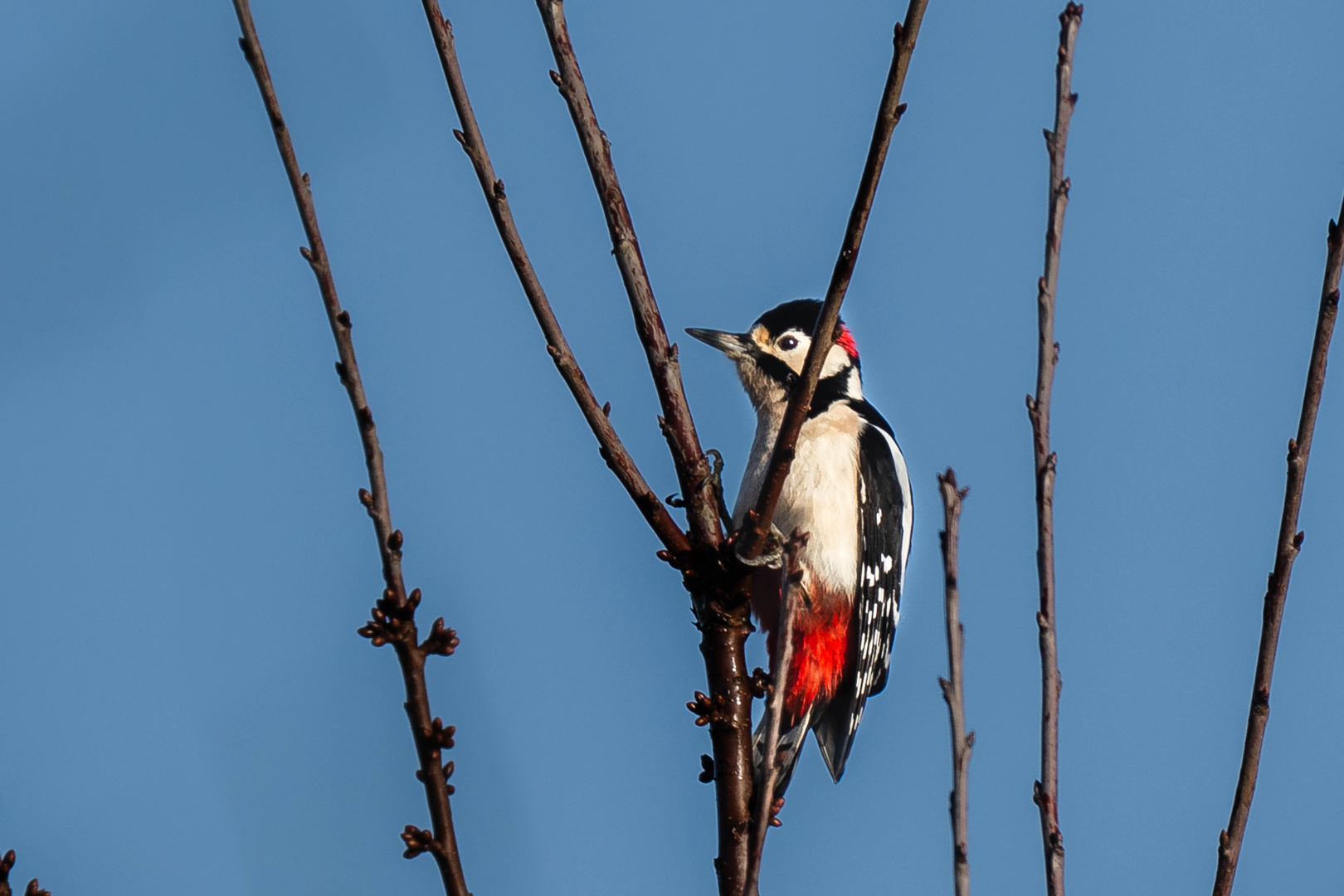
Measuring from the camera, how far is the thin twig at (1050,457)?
1978 millimetres

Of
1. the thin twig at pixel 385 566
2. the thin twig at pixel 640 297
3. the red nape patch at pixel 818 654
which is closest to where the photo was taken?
the thin twig at pixel 385 566

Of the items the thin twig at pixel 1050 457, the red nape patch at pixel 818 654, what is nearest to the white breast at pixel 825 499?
the red nape patch at pixel 818 654

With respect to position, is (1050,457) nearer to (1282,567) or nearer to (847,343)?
(1282,567)

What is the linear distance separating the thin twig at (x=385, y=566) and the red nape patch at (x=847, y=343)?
14.6ft

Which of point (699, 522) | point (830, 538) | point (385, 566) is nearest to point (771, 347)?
point (830, 538)

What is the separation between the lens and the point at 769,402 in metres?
5.38

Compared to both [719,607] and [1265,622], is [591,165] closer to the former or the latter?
[719,607]

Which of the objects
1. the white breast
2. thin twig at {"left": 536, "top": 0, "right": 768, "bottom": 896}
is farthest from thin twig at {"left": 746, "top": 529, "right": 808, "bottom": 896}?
the white breast

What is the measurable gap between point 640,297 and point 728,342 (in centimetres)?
280

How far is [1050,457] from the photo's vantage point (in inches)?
83.0

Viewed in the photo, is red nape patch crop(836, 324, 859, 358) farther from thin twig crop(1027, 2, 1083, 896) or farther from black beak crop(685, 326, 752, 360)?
thin twig crop(1027, 2, 1083, 896)

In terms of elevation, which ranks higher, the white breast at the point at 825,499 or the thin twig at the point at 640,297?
the white breast at the point at 825,499

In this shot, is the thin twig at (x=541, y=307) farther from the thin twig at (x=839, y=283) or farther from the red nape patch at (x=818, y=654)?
the red nape patch at (x=818, y=654)

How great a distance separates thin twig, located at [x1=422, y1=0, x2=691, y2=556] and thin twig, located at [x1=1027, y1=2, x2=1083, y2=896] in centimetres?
83
